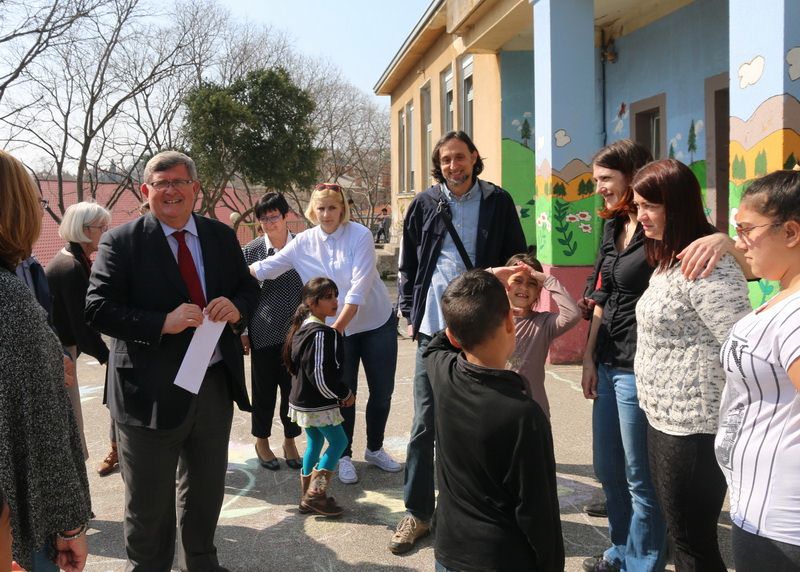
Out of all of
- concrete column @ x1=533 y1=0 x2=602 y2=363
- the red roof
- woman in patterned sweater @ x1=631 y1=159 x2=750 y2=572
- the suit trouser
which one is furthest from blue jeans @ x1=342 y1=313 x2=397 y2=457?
the red roof

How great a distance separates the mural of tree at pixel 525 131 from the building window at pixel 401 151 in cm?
857

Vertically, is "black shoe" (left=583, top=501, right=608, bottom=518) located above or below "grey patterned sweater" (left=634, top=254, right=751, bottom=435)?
below

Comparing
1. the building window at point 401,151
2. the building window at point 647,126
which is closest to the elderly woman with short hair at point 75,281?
the building window at point 647,126

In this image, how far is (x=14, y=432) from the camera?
6.74ft

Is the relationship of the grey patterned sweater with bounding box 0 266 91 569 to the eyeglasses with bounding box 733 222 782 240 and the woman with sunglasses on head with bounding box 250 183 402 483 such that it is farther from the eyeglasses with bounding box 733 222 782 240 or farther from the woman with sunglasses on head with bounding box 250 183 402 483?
the woman with sunglasses on head with bounding box 250 183 402 483

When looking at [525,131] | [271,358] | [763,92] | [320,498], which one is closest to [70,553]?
[320,498]

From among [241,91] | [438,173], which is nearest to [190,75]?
[241,91]

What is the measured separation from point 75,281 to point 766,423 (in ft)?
12.4

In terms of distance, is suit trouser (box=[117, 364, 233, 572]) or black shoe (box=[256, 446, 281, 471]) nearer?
suit trouser (box=[117, 364, 233, 572])

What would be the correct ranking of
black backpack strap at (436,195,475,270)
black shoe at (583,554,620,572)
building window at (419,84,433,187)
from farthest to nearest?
building window at (419,84,433,187), black backpack strap at (436,195,475,270), black shoe at (583,554,620,572)

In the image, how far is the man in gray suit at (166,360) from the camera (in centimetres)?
302

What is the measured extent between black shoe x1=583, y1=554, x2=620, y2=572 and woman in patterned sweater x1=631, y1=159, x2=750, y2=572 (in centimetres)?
68

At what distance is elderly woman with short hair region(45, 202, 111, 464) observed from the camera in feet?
14.0

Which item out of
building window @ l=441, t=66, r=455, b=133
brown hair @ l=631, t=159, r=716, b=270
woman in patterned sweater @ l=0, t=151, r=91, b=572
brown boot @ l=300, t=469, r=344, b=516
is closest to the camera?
woman in patterned sweater @ l=0, t=151, r=91, b=572
